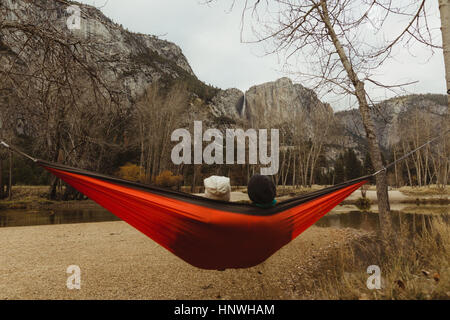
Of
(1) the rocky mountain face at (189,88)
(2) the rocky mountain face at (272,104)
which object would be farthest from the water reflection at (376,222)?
(2) the rocky mountain face at (272,104)

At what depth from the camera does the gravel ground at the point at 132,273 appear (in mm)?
2254

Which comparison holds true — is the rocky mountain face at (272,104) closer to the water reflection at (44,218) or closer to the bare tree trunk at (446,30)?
the bare tree trunk at (446,30)

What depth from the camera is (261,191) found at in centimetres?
162

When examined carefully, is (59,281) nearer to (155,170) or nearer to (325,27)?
(325,27)

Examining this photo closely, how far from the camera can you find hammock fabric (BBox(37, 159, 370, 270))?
4.98 ft

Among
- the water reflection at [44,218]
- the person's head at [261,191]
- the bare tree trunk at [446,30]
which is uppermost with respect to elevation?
the bare tree trunk at [446,30]

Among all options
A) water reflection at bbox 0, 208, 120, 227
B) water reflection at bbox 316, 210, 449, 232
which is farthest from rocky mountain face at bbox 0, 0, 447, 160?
water reflection at bbox 0, 208, 120, 227

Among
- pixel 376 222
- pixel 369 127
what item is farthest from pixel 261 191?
pixel 376 222

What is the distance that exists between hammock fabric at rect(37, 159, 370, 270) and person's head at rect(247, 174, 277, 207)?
0.06m

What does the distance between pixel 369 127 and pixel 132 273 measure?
3.46 metres

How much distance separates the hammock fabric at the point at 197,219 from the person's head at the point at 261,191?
65mm
